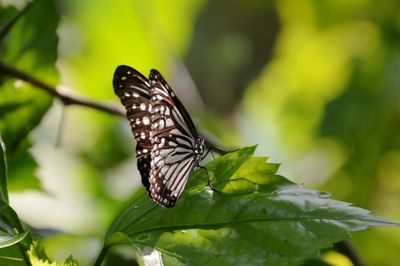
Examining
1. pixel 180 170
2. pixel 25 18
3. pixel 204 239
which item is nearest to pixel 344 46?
pixel 25 18

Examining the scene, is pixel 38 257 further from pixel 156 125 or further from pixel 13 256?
pixel 156 125

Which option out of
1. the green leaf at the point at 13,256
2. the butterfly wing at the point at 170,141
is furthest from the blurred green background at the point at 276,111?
the green leaf at the point at 13,256

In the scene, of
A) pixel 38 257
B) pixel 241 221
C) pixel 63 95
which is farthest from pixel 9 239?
pixel 63 95

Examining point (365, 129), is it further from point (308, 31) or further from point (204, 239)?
point (204, 239)

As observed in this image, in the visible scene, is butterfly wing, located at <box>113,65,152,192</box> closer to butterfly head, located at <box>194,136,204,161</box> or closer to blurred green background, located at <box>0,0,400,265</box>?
butterfly head, located at <box>194,136,204,161</box>

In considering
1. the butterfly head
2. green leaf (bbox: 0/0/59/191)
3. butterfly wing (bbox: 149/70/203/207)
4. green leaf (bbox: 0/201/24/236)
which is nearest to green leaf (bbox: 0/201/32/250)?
green leaf (bbox: 0/201/24/236)

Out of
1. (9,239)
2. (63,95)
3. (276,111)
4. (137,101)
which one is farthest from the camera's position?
(276,111)
